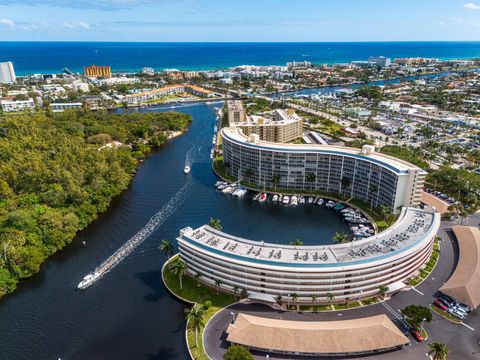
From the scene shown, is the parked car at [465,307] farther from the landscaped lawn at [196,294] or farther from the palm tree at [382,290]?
the landscaped lawn at [196,294]

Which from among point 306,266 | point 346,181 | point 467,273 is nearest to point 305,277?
point 306,266

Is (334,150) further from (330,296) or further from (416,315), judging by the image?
(416,315)

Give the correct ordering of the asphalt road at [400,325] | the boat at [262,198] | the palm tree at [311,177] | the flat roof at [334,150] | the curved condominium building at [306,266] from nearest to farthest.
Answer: the asphalt road at [400,325]
the curved condominium building at [306,266]
the flat roof at [334,150]
the palm tree at [311,177]
the boat at [262,198]

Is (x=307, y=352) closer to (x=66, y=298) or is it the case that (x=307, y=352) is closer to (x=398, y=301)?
(x=398, y=301)

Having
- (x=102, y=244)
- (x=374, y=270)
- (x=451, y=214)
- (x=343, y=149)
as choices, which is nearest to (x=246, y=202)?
(x=343, y=149)

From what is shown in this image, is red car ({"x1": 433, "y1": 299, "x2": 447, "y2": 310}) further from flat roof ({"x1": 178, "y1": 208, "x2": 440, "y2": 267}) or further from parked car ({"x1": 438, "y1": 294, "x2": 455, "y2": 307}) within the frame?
flat roof ({"x1": 178, "y1": 208, "x2": 440, "y2": 267})

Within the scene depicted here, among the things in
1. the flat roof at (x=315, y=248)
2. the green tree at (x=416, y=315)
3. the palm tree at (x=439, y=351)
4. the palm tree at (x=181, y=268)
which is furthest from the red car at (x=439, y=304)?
the palm tree at (x=181, y=268)

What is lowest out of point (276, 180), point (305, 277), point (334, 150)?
point (276, 180)
